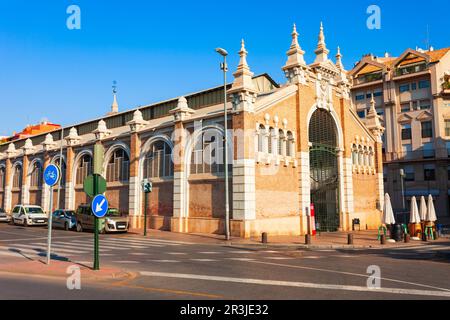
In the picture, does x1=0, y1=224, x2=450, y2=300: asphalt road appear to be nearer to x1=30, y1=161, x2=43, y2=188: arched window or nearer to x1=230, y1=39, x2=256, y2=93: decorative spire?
x1=230, y1=39, x2=256, y2=93: decorative spire

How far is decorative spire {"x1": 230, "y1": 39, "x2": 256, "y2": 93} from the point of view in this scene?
23.5m

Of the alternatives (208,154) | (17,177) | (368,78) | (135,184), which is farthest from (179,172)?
(368,78)

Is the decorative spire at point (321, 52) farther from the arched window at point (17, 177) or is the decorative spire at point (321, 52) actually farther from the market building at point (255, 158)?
the arched window at point (17, 177)

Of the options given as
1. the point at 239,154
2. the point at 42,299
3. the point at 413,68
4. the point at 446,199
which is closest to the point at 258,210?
the point at 239,154

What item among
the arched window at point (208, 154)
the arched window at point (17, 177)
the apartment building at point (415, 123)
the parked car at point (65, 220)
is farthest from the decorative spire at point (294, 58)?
the arched window at point (17, 177)

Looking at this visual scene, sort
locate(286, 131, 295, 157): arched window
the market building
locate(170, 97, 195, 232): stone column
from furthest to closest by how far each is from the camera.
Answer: locate(286, 131, 295, 157): arched window
locate(170, 97, 195, 232): stone column
the market building

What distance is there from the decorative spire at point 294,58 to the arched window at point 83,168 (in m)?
18.7

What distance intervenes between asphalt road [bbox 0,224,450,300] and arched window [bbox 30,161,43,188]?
28025 mm

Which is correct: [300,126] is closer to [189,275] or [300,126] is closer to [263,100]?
[263,100]

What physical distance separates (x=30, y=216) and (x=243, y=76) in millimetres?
19693

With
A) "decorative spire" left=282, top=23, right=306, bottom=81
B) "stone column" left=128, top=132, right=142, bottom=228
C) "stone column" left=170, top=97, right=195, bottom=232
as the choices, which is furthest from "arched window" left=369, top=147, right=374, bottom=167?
"stone column" left=128, top=132, right=142, bottom=228

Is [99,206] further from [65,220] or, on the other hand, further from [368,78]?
[368,78]

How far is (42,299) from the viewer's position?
286 inches

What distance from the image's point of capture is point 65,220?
1094 inches
